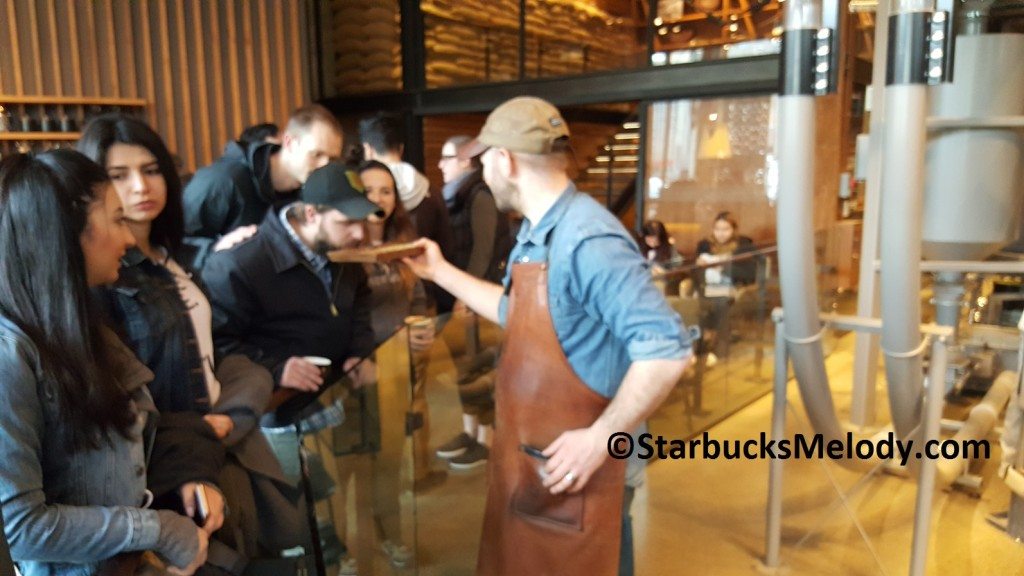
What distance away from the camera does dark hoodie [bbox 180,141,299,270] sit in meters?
2.71

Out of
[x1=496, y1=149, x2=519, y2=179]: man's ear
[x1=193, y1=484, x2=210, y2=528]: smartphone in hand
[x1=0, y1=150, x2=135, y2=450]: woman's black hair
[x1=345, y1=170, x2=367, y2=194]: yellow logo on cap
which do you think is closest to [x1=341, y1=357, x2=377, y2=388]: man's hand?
[x1=345, y1=170, x2=367, y2=194]: yellow logo on cap

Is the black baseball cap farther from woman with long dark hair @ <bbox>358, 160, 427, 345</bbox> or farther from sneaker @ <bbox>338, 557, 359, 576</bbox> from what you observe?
sneaker @ <bbox>338, 557, 359, 576</bbox>

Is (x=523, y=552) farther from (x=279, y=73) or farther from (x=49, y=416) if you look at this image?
(x=279, y=73)

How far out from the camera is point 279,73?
7.13 m

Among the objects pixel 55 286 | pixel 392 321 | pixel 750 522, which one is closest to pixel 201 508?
pixel 55 286

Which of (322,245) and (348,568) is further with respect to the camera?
(322,245)

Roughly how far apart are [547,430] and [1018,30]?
2522 mm

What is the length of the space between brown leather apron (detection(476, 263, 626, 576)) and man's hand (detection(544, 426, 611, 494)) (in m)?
0.04

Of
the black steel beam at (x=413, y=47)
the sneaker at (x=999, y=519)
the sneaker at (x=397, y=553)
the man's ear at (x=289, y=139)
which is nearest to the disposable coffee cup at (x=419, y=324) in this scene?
the sneaker at (x=397, y=553)

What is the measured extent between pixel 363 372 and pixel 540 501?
2.45ft

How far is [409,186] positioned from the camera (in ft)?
11.0

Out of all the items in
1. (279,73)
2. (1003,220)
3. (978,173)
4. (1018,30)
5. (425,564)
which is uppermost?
(279,73)

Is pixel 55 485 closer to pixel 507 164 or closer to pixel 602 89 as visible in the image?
pixel 507 164

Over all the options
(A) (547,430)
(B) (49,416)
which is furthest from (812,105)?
(B) (49,416)
